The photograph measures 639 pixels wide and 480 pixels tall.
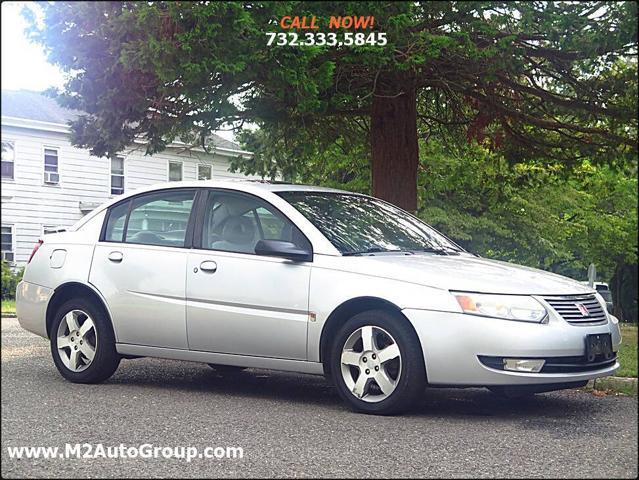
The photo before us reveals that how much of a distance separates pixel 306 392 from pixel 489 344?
1.93m

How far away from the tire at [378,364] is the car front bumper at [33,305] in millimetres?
2706

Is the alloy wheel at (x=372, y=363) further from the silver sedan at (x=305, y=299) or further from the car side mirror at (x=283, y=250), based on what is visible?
the car side mirror at (x=283, y=250)

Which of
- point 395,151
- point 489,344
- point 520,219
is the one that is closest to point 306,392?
point 489,344

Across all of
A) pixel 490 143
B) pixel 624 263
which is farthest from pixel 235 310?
pixel 490 143

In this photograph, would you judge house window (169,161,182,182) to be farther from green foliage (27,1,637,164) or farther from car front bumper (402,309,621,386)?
car front bumper (402,309,621,386)

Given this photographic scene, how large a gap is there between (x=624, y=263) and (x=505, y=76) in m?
7.10

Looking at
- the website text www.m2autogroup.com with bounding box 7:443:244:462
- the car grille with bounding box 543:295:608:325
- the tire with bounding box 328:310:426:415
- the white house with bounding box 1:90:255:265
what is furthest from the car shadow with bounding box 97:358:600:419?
the white house with bounding box 1:90:255:265

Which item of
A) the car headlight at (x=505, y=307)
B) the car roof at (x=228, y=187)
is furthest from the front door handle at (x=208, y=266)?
the car headlight at (x=505, y=307)

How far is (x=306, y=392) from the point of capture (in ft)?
24.3

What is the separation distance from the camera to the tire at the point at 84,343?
7512 mm

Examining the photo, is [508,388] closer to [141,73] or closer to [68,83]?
[141,73]

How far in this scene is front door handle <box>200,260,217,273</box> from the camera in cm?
708

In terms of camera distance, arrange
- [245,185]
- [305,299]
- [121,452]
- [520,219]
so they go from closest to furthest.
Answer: [121,452], [305,299], [245,185], [520,219]

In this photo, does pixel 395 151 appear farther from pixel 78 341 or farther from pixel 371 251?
pixel 78 341
